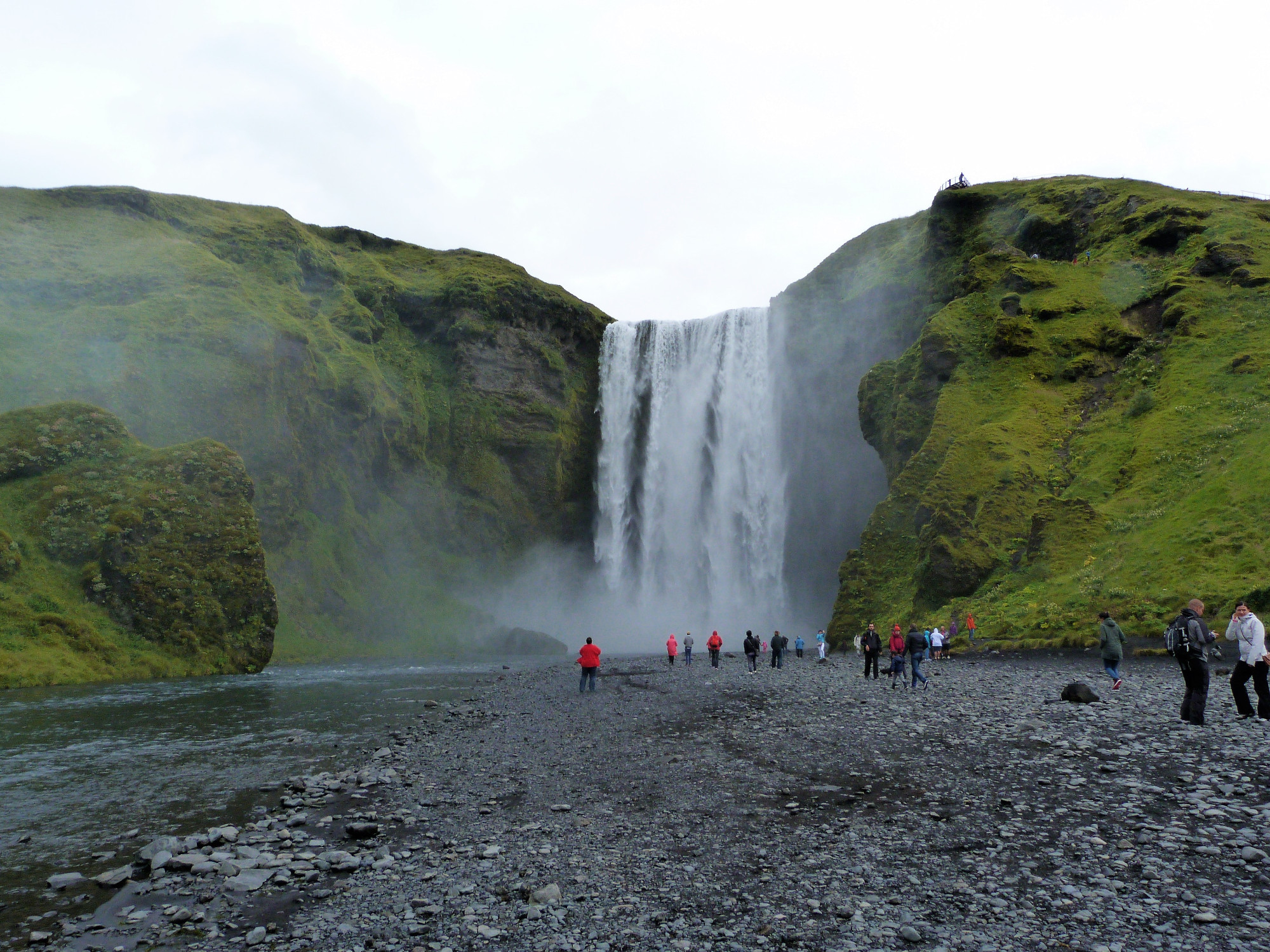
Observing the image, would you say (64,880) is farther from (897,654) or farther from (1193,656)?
(897,654)

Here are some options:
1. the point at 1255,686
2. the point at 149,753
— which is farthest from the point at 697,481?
the point at 1255,686

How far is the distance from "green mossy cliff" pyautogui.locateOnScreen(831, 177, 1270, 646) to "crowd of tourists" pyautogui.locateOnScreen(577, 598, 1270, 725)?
11.9ft

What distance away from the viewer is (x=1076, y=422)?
1684 inches

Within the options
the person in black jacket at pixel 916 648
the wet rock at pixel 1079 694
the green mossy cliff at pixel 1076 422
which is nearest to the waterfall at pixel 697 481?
the green mossy cliff at pixel 1076 422

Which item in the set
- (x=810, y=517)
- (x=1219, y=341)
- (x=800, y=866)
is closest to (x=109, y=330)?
(x=810, y=517)

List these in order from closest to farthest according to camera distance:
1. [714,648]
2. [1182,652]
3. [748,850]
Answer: [748,850] → [1182,652] → [714,648]

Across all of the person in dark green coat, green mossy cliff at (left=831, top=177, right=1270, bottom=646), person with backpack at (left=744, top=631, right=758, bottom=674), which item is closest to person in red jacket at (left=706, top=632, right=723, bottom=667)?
person with backpack at (left=744, top=631, right=758, bottom=674)

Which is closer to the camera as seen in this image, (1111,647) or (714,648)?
(1111,647)

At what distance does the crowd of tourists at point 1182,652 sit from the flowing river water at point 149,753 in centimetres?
906

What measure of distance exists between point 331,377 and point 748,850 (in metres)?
65.5

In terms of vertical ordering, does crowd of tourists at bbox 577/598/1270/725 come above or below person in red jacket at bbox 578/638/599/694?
above

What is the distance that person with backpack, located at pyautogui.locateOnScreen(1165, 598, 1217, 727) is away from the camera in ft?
43.4

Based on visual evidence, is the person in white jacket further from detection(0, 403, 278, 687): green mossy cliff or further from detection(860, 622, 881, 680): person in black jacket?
detection(0, 403, 278, 687): green mossy cliff

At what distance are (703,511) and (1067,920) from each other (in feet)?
200
